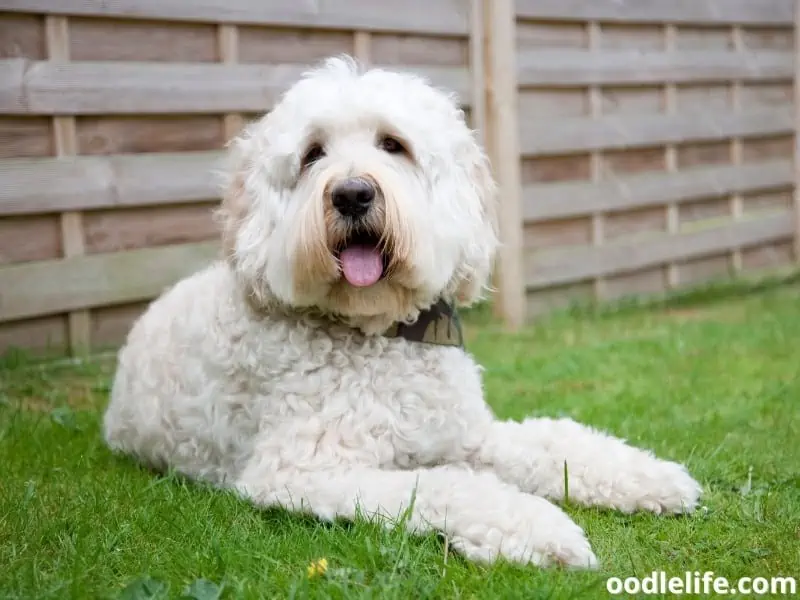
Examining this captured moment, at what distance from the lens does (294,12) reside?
6.13 meters

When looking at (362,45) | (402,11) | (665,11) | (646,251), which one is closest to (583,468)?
(362,45)

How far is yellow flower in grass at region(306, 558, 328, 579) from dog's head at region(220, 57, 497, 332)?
0.84 metres

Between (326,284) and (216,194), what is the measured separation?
3.11 m

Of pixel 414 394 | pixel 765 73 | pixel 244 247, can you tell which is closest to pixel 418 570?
pixel 414 394

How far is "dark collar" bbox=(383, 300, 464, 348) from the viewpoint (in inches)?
128

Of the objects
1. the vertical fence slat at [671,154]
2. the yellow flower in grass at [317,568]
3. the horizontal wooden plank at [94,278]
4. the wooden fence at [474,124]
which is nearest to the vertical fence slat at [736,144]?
the wooden fence at [474,124]

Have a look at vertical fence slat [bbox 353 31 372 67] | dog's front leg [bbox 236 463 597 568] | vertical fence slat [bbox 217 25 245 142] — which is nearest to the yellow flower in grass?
dog's front leg [bbox 236 463 597 568]

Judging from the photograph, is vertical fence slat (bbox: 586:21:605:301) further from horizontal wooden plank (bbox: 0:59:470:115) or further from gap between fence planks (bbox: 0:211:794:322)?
horizontal wooden plank (bbox: 0:59:470:115)

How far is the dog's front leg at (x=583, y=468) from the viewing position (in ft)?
10.2

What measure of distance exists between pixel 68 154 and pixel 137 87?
21.2 inches

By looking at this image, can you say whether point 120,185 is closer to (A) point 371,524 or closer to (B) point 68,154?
(B) point 68,154

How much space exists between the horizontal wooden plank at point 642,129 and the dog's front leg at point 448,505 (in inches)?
186

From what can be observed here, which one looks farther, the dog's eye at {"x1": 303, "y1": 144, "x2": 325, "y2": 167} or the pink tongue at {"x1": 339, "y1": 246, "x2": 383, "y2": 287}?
the dog's eye at {"x1": 303, "y1": 144, "x2": 325, "y2": 167}

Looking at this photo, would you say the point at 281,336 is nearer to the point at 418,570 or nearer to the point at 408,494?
the point at 408,494
